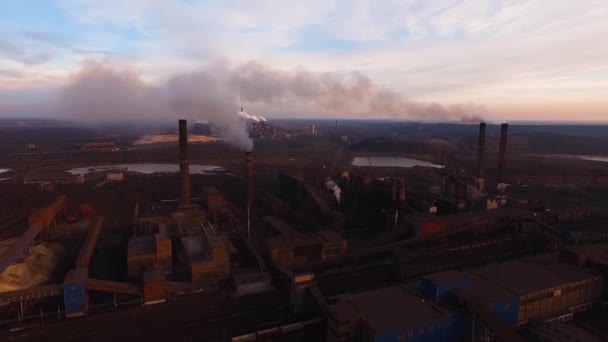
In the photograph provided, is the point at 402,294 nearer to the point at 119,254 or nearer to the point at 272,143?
the point at 119,254

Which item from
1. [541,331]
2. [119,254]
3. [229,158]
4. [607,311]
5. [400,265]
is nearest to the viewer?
[541,331]

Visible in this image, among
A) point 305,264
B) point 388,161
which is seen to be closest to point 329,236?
point 305,264

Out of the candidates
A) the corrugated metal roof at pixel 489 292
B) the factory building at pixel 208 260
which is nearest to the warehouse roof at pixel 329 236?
the factory building at pixel 208 260

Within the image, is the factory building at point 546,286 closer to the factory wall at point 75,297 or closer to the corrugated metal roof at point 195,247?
the corrugated metal roof at point 195,247

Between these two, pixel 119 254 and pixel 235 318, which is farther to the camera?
pixel 119 254

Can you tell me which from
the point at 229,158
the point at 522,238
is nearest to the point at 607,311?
the point at 522,238

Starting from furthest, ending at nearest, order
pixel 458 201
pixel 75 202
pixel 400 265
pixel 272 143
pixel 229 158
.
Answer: pixel 272 143 < pixel 229 158 < pixel 75 202 < pixel 458 201 < pixel 400 265
